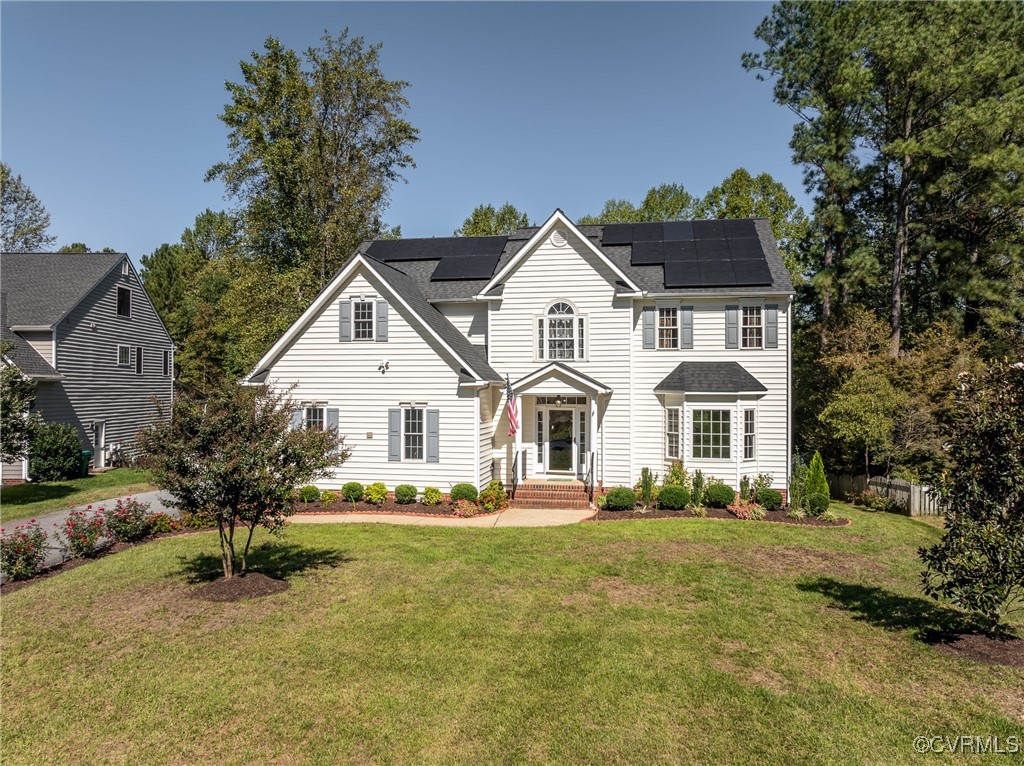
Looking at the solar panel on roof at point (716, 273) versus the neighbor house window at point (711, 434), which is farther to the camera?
the solar panel on roof at point (716, 273)

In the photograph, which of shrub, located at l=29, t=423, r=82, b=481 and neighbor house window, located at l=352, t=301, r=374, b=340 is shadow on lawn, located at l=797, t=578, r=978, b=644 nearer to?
→ neighbor house window, located at l=352, t=301, r=374, b=340

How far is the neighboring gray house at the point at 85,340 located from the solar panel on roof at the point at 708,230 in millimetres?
23402

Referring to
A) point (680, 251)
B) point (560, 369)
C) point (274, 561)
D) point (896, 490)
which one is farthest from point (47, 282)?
point (896, 490)

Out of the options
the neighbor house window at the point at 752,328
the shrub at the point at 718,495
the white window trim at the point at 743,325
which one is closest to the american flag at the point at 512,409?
the shrub at the point at 718,495

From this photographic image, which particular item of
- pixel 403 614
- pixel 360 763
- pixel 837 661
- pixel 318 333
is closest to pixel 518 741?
pixel 360 763

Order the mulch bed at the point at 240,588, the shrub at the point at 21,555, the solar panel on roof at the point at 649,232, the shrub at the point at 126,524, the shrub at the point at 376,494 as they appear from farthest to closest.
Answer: the solar panel on roof at the point at 649,232, the shrub at the point at 376,494, the shrub at the point at 126,524, the shrub at the point at 21,555, the mulch bed at the point at 240,588

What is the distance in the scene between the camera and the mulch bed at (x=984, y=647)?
771 cm

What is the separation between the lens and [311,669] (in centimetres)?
775

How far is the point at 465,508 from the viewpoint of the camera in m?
18.1

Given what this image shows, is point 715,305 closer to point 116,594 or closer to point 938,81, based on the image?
point 938,81

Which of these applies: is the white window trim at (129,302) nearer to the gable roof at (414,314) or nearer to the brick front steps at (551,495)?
the gable roof at (414,314)

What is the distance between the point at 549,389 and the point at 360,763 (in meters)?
14.9

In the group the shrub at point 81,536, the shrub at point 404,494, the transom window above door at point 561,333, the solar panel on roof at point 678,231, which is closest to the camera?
the shrub at point 81,536

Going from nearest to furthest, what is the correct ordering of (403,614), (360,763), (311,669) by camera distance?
(360,763) → (311,669) → (403,614)
